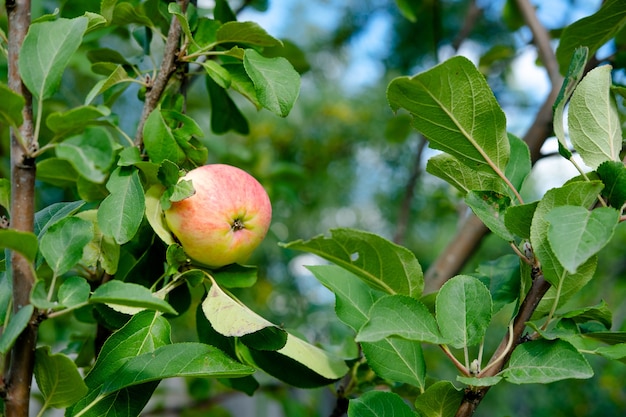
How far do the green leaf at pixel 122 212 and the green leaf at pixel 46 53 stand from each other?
→ 85mm

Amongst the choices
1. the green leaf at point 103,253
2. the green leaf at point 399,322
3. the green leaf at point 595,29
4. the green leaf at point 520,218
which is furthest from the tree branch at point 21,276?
the green leaf at point 595,29

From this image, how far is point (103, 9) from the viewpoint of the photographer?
0.52m

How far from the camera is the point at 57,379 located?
41cm

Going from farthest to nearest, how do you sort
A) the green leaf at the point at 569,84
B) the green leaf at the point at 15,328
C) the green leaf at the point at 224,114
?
the green leaf at the point at 224,114
the green leaf at the point at 569,84
the green leaf at the point at 15,328

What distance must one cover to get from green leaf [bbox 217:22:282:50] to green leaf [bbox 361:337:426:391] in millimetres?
255

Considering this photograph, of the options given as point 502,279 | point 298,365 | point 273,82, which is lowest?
point 298,365

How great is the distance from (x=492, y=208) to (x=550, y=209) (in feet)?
0.18

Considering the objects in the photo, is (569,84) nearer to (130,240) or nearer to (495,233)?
(495,233)

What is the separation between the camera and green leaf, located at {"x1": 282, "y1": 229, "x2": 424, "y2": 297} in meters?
0.46

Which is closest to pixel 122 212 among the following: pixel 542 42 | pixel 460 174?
pixel 460 174

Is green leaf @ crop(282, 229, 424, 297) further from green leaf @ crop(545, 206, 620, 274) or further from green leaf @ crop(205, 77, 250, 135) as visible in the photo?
green leaf @ crop(205, 77, 250, 135)

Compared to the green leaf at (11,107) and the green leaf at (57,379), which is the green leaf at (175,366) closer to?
the green leaf at (57,379)

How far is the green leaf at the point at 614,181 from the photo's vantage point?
41 centimetres

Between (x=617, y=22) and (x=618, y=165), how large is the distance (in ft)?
0.85
